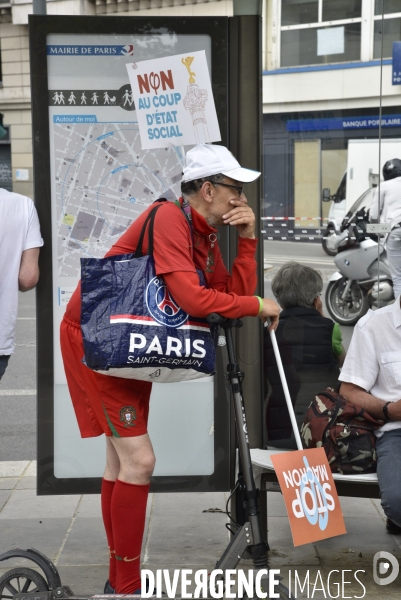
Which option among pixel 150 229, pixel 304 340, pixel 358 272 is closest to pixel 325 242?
pixel 358 272

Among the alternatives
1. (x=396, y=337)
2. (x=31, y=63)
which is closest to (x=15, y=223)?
(x=31, y=63)

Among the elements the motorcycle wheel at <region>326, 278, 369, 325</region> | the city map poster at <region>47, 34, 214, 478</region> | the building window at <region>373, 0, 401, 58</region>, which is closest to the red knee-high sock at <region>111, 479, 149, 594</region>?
the city map poster at <region>47, 34, 214, 478</region>

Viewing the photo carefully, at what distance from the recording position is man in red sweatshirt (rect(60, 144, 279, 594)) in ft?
9.87

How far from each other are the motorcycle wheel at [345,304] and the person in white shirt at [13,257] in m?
1.59

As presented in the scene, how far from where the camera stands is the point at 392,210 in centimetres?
493

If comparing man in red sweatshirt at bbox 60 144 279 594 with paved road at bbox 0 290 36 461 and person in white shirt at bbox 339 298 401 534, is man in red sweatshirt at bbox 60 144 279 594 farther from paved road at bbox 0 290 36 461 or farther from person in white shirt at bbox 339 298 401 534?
paved road at bbox 0 290 36 461

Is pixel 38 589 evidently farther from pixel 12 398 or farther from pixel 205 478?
pixel 12 398

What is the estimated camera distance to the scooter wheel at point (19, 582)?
323 centimetres

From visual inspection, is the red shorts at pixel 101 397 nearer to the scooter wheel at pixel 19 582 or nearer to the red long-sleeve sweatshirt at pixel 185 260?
the red long-sleeve sweatshirt at pixel 185 260

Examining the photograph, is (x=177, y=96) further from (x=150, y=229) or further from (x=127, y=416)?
(x=127, y=416)

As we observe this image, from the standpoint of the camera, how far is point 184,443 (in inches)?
171

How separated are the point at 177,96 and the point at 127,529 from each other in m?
2.02

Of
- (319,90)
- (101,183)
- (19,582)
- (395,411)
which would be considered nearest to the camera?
(19,582)

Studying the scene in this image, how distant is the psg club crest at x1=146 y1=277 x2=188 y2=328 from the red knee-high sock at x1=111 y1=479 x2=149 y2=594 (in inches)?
26.1
